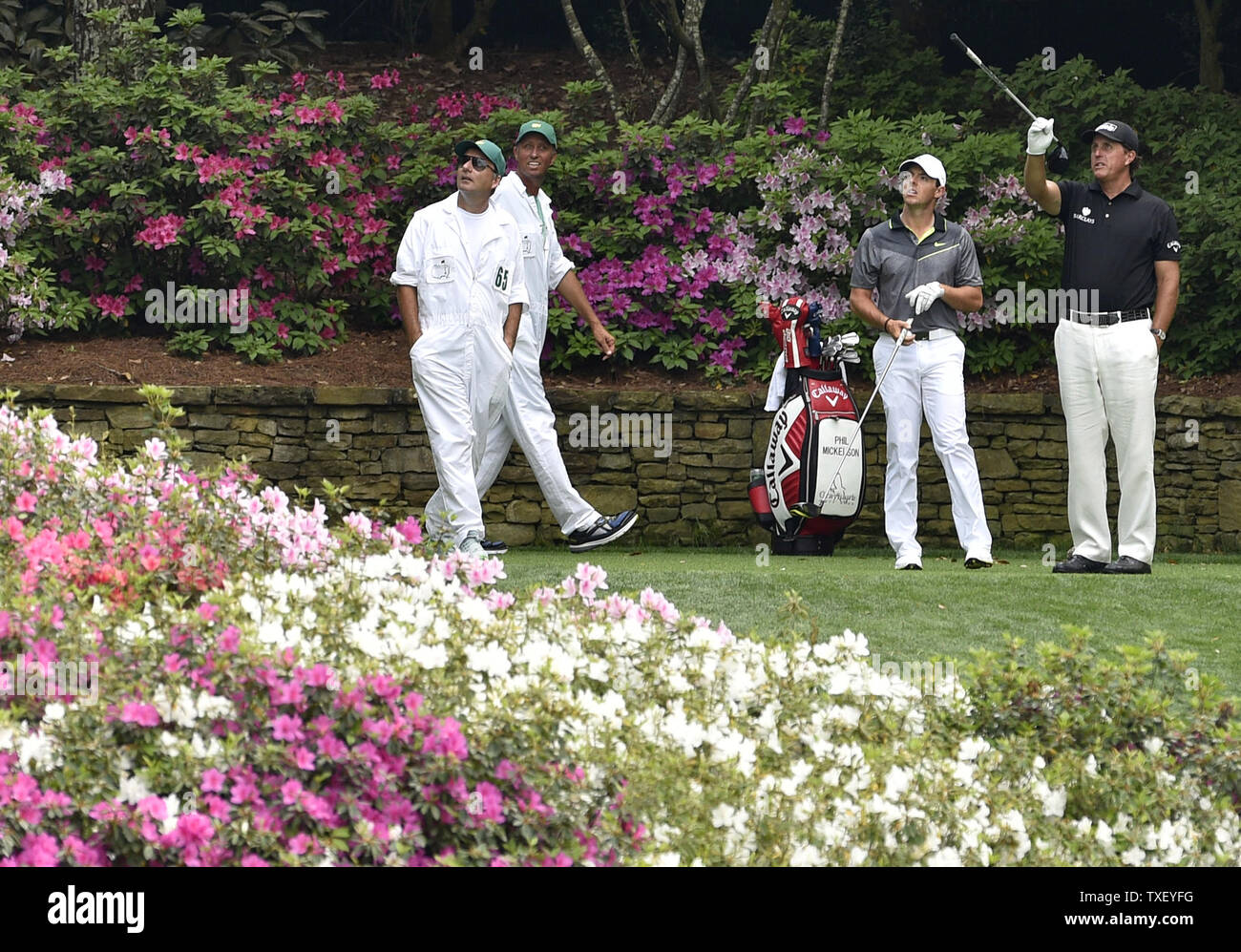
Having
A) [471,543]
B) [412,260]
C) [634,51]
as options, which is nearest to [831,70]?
[634,51]

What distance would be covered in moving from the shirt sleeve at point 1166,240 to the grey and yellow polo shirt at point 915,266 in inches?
29.9

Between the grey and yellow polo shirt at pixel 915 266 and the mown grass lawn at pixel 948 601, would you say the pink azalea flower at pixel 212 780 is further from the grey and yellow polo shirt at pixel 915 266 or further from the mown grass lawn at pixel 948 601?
the grey and yellow polo shirt at pixel 915 266

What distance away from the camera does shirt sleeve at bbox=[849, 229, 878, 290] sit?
25.3ft

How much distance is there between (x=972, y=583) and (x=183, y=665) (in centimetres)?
423

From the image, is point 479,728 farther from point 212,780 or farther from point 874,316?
point 874,316

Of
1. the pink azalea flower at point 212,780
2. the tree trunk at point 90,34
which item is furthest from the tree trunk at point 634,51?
the pink azalea flower at point 212,780

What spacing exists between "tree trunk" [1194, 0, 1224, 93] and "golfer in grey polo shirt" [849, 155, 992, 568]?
17.2 ft

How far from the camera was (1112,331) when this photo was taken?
7.39m

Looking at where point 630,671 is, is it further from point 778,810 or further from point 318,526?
point 318,526

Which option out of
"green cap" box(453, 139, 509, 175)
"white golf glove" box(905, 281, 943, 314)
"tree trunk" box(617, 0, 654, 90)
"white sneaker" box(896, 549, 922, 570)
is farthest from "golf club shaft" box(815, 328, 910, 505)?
"tree trunk" box(617, 0, 654, 90)

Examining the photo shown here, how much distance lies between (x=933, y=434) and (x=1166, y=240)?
128cm

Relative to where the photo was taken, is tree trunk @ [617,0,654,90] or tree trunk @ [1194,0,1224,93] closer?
tree trunk @ [1194,0,1224,93]

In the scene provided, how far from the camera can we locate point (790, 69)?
38.7ft

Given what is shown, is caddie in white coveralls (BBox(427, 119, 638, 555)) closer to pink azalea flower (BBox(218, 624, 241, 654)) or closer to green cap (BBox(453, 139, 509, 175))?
green cap (BBox(453, 139, 509, 175))
